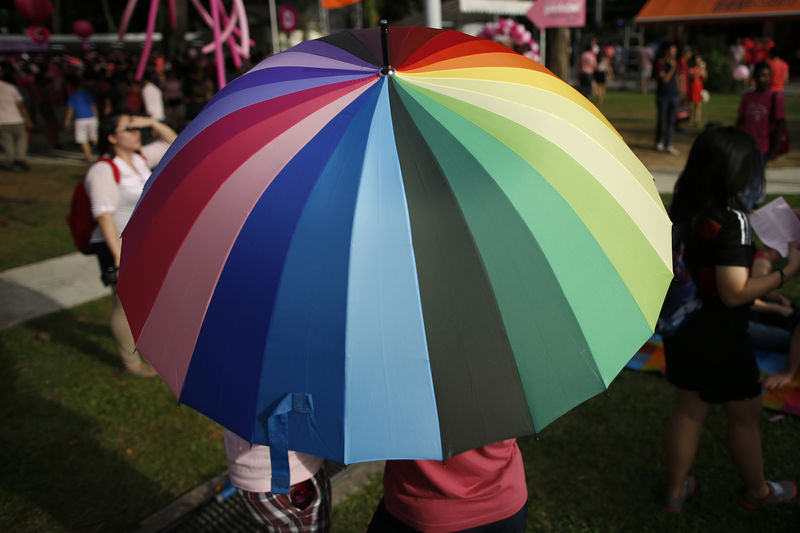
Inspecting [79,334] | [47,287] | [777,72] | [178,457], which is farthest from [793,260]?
[777,72]

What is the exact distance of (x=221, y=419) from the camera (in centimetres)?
137

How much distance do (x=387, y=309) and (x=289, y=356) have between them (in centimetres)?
24

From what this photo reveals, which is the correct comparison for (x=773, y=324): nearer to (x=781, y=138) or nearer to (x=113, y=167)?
(x=781, y=138)

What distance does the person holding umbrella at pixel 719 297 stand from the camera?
8.25 ft

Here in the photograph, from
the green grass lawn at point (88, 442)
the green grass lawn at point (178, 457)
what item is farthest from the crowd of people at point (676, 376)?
the green grass lawn at point (88, 442)

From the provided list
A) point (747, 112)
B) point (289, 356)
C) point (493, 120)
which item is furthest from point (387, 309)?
point (747, 112)

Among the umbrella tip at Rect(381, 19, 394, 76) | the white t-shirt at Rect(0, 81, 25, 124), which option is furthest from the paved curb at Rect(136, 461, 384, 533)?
the white t-shirt at Rect(0, 81, 25, 124)

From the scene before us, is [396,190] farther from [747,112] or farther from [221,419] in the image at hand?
[747,112]

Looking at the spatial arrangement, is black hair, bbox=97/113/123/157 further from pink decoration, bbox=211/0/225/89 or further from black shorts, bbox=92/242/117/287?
pink decoration, bbox=211/0/225/89

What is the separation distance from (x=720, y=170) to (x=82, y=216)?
4049mm

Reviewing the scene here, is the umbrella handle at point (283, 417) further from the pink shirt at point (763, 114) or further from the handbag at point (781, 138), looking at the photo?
the handbag at point (781, 138)

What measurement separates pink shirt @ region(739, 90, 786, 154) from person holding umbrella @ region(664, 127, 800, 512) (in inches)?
233

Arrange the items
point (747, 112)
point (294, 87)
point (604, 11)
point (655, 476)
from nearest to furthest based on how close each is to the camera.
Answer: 1. point (294, 87)
2. point (655, 476)
3. point (747, 112)
4. point (604, 11)

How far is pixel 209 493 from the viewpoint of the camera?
3436mm
